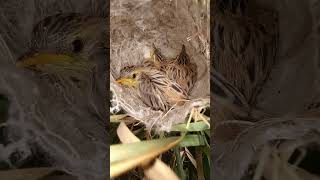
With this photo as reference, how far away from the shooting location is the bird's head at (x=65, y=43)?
1.33m

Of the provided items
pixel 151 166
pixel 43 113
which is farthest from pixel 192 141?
pixel 43 113

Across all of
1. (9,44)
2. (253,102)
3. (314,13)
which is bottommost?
(253,102)

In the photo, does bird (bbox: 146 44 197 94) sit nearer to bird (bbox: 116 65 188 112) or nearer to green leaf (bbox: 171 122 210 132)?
bird (bbox: 116 65 188 112)

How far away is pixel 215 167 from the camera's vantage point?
1389 mm

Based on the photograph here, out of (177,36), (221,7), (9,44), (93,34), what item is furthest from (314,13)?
(9,44)

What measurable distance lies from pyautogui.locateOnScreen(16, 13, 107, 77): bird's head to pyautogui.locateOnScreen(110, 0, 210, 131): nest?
2.4 inches

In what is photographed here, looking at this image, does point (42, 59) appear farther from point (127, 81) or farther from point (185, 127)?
point (185, 127)

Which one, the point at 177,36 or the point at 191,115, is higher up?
the point at 177,36

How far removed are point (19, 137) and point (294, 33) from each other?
3.35 feet

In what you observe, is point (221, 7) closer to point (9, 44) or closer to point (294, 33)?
point (294, 33)

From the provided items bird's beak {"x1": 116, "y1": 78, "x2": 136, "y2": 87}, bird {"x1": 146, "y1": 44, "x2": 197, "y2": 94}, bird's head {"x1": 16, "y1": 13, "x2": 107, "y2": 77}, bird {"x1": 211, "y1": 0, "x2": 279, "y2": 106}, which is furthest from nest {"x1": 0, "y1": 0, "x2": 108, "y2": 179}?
bird {"x1": 211, "y1": 0, "x2": 279, "y2": 106}

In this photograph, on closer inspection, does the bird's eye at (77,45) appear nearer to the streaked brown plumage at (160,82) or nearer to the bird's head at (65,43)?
the bird's head at (65,43)

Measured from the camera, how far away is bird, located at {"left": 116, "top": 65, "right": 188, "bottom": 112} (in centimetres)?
138

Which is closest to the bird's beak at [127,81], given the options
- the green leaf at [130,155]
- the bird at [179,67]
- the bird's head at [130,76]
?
the bird's head at [130,76]
